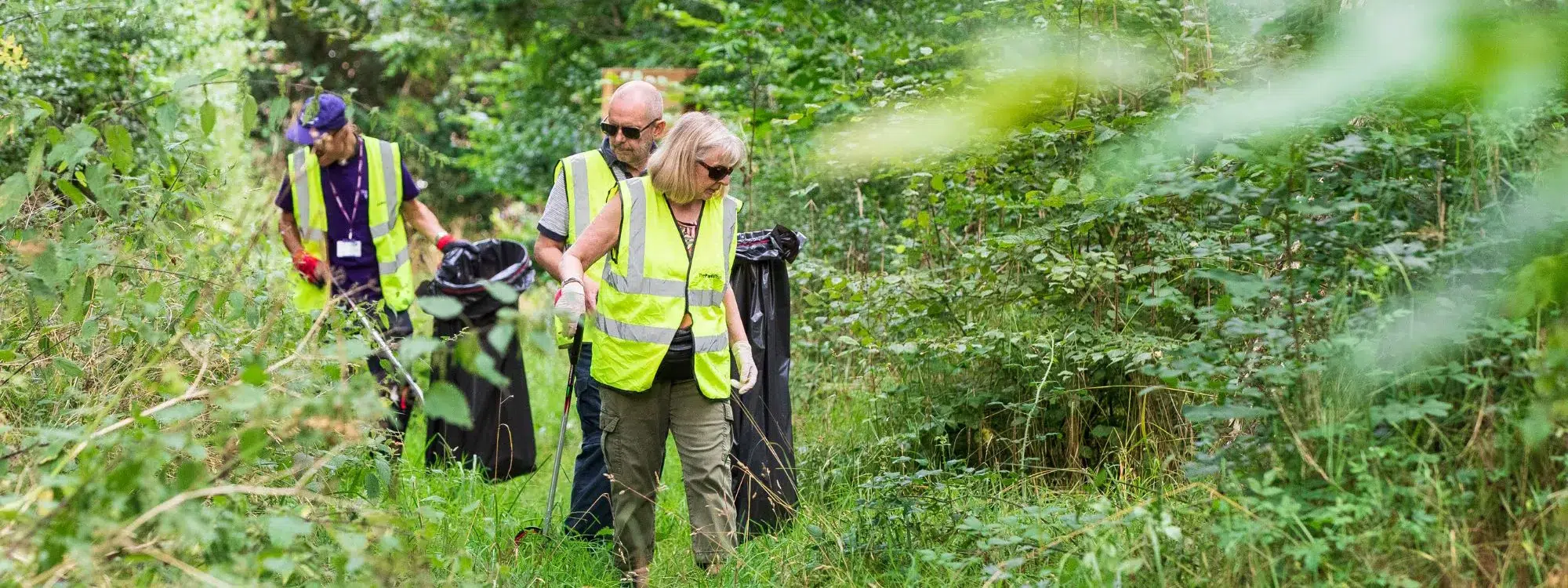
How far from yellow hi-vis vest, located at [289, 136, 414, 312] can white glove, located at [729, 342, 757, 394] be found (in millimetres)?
2022

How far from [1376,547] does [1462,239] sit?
0.70m

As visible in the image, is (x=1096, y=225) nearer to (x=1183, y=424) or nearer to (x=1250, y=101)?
(x=1183, y=424)

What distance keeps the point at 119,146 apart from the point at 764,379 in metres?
2.29

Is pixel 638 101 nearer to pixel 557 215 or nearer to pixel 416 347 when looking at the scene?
pixel 557 215

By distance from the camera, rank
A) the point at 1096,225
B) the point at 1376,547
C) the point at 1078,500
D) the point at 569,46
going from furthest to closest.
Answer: the point at 569,46 < the point at 1096,225 < the point at 1078,500 < the point at 1376,547

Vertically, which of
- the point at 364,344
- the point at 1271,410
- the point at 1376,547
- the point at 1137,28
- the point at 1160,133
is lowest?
the point at 1376,547

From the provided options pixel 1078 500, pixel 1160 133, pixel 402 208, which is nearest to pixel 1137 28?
pixel 1160 133

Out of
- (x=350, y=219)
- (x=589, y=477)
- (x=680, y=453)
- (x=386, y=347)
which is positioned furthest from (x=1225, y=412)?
(x=350, y=219)

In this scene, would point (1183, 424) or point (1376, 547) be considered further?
point (1183, 424)

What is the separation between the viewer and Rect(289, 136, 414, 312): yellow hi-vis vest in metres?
5.52

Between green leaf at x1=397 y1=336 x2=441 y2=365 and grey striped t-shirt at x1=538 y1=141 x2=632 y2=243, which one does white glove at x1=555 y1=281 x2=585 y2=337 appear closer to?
grey striped t-shirt at x1=538 y1=141 x2=632 y2=243

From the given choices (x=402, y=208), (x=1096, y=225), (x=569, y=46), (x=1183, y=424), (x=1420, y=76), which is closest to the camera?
(x=1420, y=76)

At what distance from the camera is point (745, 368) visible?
421cm

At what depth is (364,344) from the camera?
2725 mm
